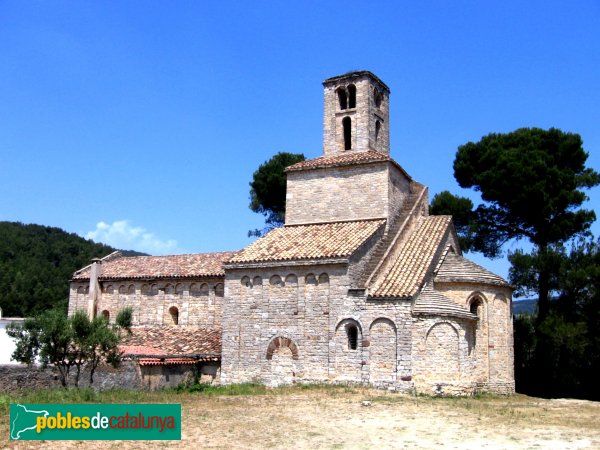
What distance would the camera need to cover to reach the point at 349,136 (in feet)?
80.9

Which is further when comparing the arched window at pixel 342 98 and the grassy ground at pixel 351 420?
the arched window at pixel 342 98

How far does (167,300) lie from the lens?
1050 inches

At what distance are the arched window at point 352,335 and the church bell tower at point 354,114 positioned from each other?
26.2 ft

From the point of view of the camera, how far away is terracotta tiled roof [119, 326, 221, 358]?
70.8 feet

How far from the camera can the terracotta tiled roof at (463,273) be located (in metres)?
20.4

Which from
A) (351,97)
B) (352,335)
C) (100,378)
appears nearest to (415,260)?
(352,335)

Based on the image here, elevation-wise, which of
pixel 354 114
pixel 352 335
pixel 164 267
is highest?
pixel 354 114

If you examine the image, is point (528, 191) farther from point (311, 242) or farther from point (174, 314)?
point (174, 314)

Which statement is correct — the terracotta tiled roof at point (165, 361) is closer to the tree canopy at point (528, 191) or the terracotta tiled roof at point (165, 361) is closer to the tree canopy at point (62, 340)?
the tree canopy at point (62, 340)

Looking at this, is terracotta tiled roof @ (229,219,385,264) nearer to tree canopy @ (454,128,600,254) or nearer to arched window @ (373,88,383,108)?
arched window @ (373,88,383,108)

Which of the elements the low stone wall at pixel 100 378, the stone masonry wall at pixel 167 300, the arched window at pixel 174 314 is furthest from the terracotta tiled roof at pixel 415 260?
the arched window at pixel 174 314

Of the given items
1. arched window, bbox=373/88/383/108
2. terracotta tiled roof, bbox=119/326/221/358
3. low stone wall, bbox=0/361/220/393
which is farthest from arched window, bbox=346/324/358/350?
arched window, bbox=373/88/383/108

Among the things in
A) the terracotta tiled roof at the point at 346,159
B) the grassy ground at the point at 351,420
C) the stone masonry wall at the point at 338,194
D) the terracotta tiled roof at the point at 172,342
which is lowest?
the grassy ground at the point at 351,420

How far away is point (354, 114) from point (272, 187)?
13562mm
